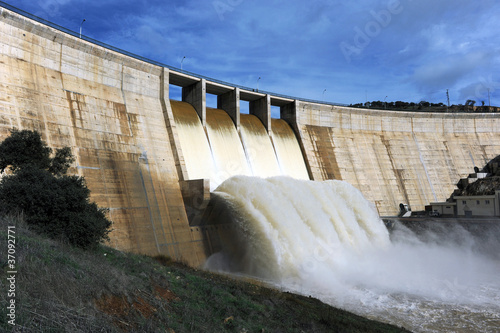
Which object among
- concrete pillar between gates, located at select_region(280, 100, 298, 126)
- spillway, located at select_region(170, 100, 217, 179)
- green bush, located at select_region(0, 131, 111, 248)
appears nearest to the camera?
green bush, located at select_region(0, 131, 111, 248)

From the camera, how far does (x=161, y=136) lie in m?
22.3

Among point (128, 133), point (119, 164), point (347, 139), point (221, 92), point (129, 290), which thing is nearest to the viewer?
point (129, 290)

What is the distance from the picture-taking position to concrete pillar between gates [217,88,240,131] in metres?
28.5

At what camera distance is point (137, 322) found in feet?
21.0

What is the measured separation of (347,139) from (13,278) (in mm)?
33282

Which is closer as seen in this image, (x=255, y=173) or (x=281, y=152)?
(x=255, y=173)

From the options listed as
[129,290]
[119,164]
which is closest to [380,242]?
[119,164]

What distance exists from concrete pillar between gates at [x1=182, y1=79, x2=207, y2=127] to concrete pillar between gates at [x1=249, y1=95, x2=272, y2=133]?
19.6 ft

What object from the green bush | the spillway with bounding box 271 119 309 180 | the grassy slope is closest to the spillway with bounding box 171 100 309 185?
the spillway with bounding box 271 119 309 180

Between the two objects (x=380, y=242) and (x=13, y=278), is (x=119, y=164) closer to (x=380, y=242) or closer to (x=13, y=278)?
(x=13, y=278)

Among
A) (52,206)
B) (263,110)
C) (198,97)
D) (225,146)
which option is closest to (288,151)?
(263,110)

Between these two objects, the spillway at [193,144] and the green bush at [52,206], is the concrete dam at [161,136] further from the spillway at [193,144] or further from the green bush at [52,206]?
the green bush at [52,206]

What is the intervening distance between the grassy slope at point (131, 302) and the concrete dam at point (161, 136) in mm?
7381

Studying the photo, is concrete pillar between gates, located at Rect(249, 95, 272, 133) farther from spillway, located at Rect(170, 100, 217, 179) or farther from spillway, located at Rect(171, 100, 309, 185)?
spillway, located at Rect(170, 100, 217, 179)
